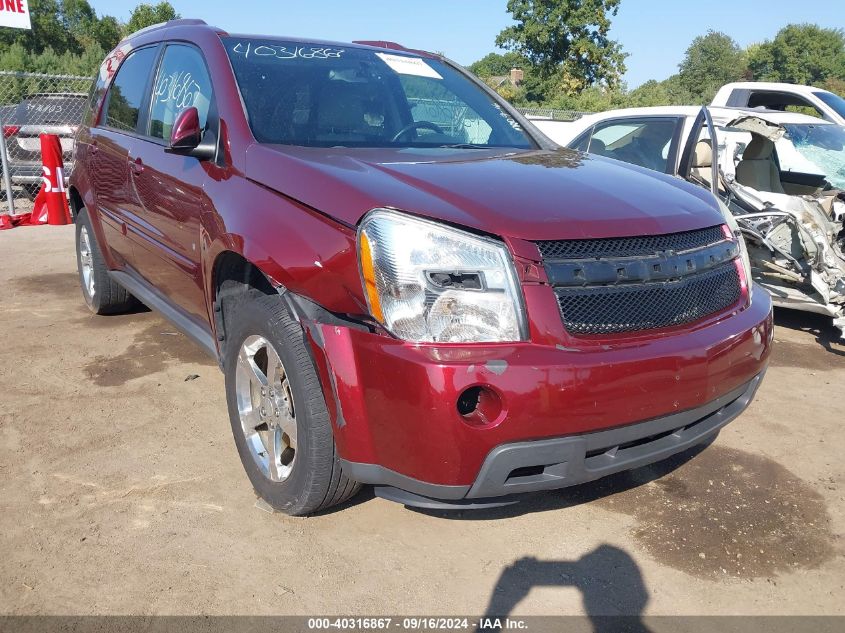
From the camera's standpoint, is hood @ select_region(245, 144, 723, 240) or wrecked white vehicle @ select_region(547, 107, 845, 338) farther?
wrecked white vehicle @ select_region(547, 107, 845, 338)

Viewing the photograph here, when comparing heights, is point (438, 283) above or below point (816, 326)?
above

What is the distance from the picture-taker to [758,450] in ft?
11.7

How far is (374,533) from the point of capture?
2748mm

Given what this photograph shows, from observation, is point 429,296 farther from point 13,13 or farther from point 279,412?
point 13,13

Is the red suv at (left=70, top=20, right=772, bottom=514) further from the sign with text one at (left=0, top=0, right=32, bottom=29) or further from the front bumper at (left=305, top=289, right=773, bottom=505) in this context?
the sign with text one at (left=0, top=0, right=32, bottom=29)

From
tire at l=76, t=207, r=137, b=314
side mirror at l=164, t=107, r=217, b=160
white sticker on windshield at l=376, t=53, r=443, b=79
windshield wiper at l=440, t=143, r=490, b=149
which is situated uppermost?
white sticker on windshield at l=376, t=53, r=443, b=79

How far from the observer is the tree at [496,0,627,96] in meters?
45.7

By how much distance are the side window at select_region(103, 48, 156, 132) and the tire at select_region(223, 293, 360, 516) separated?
1887 millimetres

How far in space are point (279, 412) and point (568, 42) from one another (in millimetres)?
48721

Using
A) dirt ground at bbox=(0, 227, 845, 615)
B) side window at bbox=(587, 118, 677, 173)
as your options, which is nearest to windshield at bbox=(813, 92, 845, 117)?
side window at bbox=(587, 118, 677, 173)

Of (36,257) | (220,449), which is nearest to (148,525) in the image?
(220,449)

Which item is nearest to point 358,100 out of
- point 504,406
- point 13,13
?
point 504,406

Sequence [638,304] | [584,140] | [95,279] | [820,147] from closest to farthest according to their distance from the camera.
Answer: [638,304]
[95,279]
[584,140]
[820,147]

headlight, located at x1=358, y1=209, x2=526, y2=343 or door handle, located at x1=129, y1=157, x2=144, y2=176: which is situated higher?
door handle, located at x1=129, y1=157, x2=144, y2=176
